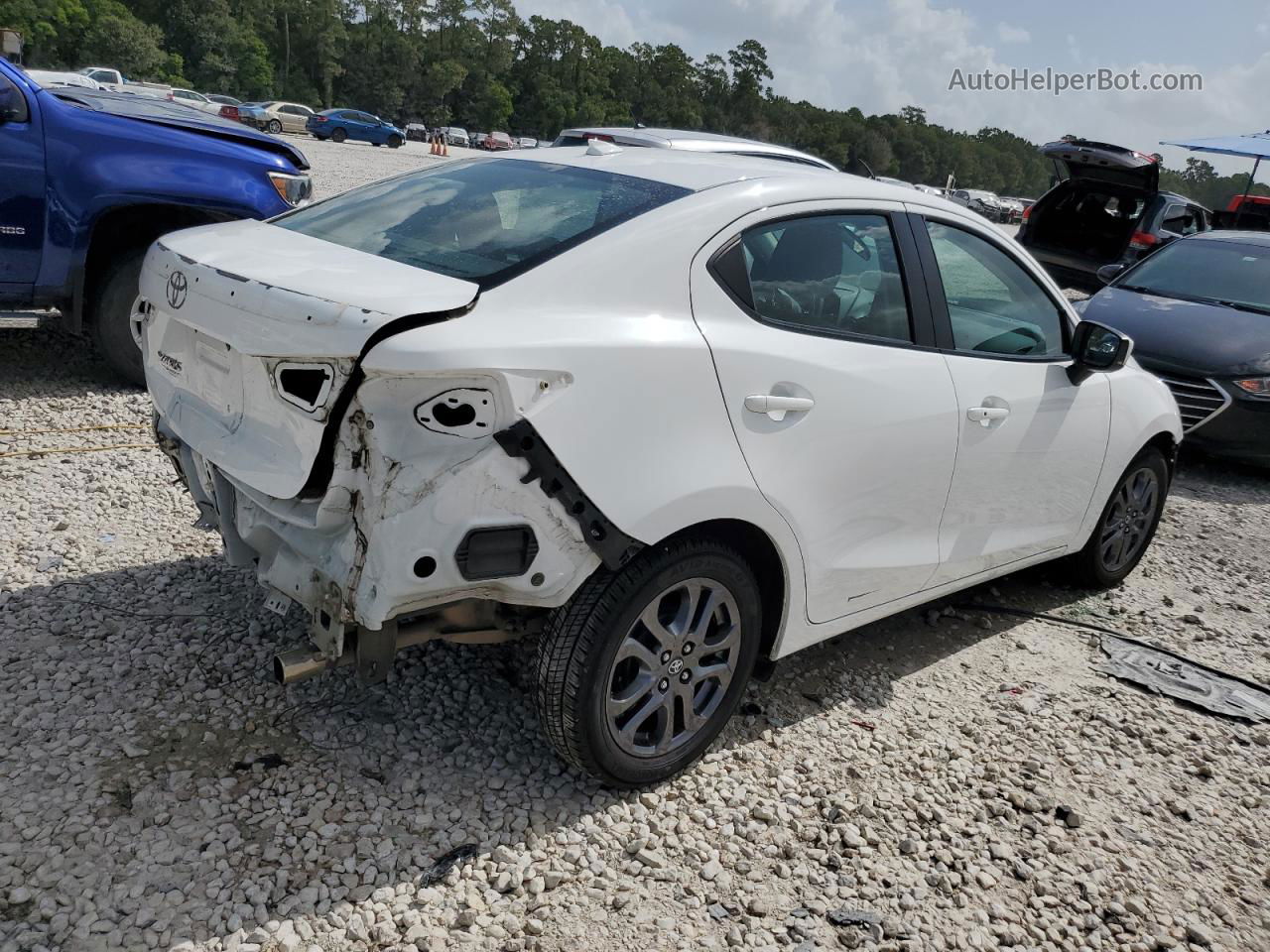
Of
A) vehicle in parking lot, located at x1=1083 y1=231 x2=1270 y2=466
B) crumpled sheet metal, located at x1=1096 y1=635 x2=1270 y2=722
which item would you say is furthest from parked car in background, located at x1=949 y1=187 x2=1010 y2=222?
crumpled sheet metal, located at x1=1096 y1=635 x2=1270 y2=722

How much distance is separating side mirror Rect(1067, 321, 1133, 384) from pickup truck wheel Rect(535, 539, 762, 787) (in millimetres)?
1820

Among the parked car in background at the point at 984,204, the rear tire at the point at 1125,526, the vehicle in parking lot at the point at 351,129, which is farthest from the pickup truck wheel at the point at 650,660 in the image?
the parked car in background at the point at 984,204

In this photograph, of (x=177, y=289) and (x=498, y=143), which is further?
(x=498, y=143)

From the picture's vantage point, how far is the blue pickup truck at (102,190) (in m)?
5.62

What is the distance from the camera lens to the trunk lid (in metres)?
11.7

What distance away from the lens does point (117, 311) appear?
6.05 meters

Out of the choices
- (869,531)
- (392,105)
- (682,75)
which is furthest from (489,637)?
(682,75)

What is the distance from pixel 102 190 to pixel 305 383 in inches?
161

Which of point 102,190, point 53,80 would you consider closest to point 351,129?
point 53,80

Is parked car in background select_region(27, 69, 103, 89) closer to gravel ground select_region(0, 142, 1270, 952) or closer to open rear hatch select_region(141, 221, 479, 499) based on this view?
gravel ground select_region(0, 142, 1270, 952)

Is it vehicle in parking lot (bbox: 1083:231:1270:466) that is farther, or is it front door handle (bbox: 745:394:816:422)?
vehicle in parking lot (bbox: 1083:231:1270:466)

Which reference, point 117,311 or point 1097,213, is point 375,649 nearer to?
point 117,311

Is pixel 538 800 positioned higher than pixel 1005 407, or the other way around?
pixel 1005 407

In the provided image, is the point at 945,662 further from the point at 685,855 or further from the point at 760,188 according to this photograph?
the point at 760,188
